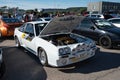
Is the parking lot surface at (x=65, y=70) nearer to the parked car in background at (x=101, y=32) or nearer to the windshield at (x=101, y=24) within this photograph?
the parked car in background at (x=101, y=32)

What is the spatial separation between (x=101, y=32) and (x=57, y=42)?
3.40 m

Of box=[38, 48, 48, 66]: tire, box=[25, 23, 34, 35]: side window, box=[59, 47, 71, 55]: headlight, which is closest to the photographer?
box=[59, 47, 71, 55]: headlight

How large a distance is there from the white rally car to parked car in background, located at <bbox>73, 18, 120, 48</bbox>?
7.43ft

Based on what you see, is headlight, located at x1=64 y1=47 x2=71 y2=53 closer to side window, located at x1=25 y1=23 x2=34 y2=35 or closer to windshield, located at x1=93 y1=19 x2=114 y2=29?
side window, located at x1=25 y1=23 x2=34 y2=35

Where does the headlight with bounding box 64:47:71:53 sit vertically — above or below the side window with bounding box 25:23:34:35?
below

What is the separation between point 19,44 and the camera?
9.69m

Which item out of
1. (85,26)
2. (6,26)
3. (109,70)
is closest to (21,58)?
(109,70)

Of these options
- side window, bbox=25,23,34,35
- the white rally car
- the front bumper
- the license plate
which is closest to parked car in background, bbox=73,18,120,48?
the white rally car

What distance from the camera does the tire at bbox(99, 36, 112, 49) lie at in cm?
953

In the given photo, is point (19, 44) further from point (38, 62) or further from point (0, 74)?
point (0, 74)

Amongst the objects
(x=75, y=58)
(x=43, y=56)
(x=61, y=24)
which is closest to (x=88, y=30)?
(x=61, y=24)

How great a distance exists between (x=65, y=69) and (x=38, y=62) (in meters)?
1.26

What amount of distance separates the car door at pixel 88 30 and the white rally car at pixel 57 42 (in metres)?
2.47

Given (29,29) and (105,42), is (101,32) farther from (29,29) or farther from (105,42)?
(29,29)
